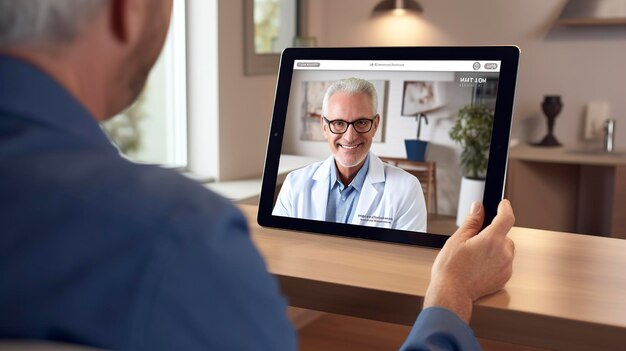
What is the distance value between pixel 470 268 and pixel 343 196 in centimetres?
30

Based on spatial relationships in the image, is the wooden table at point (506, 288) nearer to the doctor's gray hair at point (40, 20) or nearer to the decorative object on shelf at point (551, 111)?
the doctor's gray hair at point (40, 20)

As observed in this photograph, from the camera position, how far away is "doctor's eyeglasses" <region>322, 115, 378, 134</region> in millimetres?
1220

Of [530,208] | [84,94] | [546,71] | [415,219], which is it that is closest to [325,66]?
[415,219]

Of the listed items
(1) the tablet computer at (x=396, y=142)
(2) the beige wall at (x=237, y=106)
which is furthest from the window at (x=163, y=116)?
(1) the tablet computer at (x=396, y=142)

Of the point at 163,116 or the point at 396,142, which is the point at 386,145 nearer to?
the point at 396,142

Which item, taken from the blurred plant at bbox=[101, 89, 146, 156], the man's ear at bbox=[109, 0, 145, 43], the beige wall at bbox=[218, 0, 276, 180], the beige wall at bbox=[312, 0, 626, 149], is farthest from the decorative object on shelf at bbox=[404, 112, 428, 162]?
the beige wall at bbox=[312, 0, 626, 149]

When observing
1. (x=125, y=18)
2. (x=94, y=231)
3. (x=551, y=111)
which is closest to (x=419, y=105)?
(x=125, y=18)

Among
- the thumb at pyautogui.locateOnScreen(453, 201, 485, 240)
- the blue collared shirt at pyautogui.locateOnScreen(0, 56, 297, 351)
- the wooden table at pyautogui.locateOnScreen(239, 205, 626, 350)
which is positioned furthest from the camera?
the thumb at pyautogui.locateOnScreen(453, 201, 485, 240)

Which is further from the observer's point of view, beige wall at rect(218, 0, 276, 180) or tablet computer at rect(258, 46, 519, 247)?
beige wall at rect(218, 0, 276, 180)

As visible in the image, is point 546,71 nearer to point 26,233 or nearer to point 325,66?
point 325,66

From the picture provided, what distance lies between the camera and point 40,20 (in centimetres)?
50

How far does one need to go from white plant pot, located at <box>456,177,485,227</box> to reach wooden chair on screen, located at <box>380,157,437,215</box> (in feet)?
0.13

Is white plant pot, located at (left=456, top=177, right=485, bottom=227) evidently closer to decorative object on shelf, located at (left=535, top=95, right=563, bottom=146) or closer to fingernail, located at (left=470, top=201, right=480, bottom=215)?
fingernail, located at (left=470, top=201, right=480, bottom=215)

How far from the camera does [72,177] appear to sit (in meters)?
0.45
